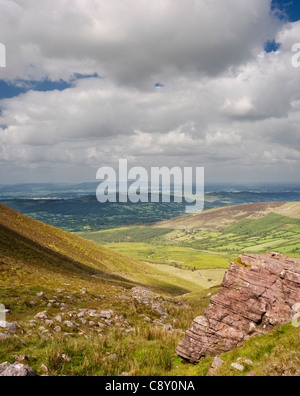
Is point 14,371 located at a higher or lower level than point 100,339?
higher

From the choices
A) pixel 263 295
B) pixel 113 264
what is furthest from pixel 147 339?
pixel 113 264

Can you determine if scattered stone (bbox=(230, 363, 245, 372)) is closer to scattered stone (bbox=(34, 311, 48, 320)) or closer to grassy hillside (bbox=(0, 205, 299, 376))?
grassy hillside (bbox=(0, 205, 299, 376))

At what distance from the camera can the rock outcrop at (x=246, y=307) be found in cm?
1541

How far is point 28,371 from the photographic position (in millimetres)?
11094

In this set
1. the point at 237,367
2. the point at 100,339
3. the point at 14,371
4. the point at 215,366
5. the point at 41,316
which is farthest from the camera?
the point at 41,316

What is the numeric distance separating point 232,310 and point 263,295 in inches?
102

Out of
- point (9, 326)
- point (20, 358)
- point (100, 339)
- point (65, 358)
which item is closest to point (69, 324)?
point (100, 339)

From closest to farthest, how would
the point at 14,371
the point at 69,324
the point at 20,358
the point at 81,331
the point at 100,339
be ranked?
the point at 14,371, the point at 20,358, the point at 100,339, the point at 81,331, the point at 69,324

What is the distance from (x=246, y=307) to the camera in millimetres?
16312

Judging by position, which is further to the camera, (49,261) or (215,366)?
(49,261)

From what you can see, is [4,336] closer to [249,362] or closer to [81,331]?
[81,331]

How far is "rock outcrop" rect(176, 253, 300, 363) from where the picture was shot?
50.6ft

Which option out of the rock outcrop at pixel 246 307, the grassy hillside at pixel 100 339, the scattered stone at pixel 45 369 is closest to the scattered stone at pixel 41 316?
the grassy hillside at pixel 100 339
